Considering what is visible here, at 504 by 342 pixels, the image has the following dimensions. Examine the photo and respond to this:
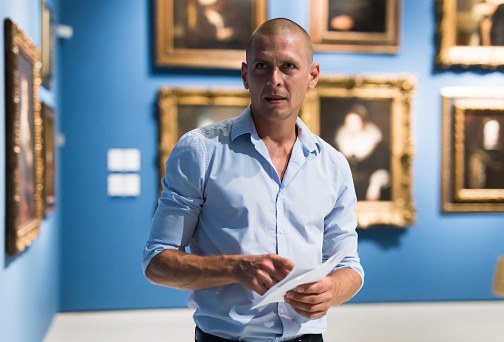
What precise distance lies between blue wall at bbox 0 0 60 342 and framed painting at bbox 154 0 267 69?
136cm

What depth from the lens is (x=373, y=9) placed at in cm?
789

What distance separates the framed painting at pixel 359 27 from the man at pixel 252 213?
5815 mm

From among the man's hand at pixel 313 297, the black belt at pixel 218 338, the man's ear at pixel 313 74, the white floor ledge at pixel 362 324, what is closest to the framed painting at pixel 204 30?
the white floor ledge at pixel 362 324

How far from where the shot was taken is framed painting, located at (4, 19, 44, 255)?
13.4ft

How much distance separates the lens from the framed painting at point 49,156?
5777 mm

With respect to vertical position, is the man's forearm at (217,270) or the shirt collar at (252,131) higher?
the shirt collar at (252,131)

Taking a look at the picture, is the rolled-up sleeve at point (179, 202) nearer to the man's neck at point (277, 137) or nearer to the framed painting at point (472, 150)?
the man's neck at point (277, 137)

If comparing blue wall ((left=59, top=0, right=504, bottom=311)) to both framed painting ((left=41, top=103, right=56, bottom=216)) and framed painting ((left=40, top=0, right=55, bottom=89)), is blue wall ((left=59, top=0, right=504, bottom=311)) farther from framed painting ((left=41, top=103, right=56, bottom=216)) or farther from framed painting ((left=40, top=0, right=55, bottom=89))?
framed painting ((left=40, top=0, right=55, bottom=89))

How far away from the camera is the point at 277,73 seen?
2.12m

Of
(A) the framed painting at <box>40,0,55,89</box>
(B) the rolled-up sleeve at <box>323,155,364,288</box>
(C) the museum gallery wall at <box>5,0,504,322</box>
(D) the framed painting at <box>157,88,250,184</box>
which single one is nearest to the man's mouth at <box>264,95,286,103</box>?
(B) the rolled-up sleeve at <box>323,155,364,288</box>

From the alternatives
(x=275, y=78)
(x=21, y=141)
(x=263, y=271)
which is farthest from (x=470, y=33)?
(x=263, y=271)

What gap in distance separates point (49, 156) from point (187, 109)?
78.0 inches

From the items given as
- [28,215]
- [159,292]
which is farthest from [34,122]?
[159,292]

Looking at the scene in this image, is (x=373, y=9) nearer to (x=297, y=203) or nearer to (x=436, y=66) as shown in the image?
(x=436, y=66)
